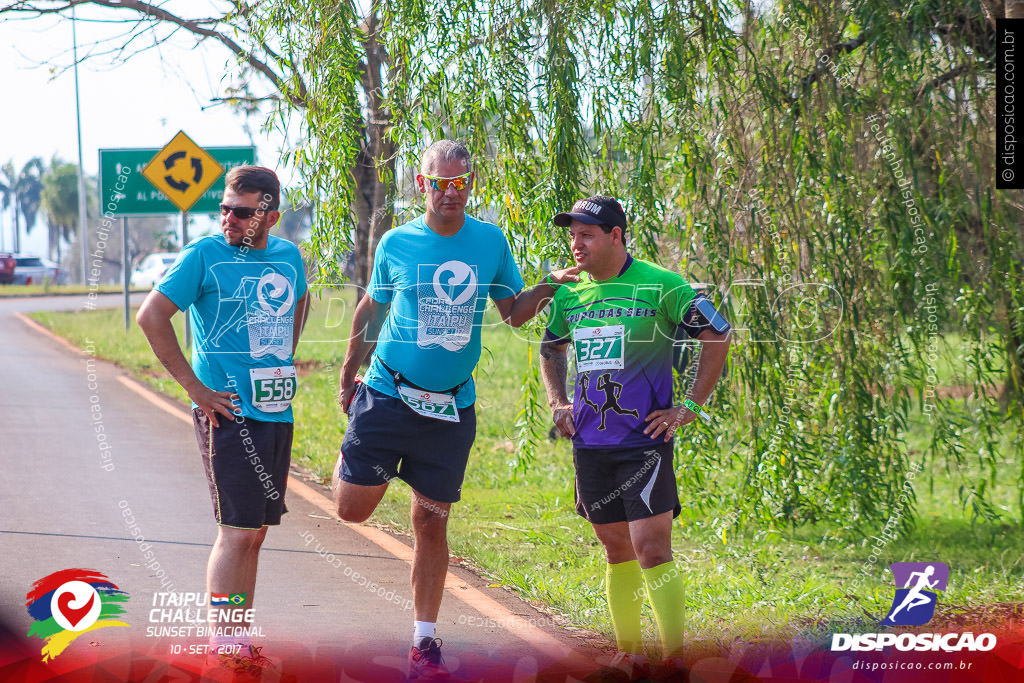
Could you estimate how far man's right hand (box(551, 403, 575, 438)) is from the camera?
4332 mm

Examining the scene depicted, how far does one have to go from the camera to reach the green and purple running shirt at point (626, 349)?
4121 millimetres

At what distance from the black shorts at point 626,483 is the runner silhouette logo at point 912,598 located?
5.76ft

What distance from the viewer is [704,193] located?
610cm

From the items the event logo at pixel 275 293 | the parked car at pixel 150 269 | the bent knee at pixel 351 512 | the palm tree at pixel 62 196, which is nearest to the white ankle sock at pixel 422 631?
the bent knee at pixel 351 512

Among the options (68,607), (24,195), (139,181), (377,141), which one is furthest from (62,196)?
(68,607)

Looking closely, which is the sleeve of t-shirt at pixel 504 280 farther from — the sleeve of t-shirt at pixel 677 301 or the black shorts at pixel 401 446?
the sleeve of t-shirt at pixel 677 301

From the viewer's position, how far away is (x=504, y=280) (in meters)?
4.50

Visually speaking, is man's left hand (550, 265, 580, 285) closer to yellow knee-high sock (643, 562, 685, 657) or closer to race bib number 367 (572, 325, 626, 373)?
race bib number 367 (572, 325, 626, 373)

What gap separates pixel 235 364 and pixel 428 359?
79 centimetres

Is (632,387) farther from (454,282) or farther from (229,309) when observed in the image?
(229,309)

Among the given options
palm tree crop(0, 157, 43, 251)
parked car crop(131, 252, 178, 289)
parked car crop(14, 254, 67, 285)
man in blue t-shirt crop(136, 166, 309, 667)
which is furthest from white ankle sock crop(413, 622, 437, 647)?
palm tree crop(0, 157, 43, 251)

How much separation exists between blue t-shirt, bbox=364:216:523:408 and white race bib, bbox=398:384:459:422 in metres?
0.03

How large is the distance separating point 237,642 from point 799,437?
3906 millimetres

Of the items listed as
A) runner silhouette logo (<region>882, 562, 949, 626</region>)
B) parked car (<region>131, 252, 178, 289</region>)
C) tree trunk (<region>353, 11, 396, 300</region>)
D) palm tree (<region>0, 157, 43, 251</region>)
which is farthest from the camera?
palm tree (<region>0, 157, 43, 251</region>)
